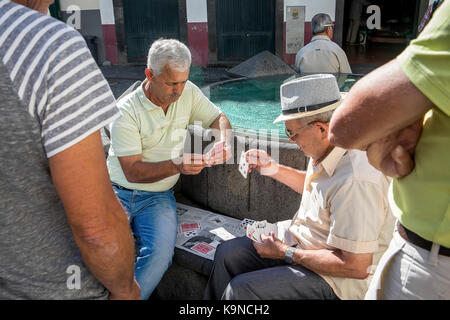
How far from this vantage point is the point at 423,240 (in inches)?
48.6

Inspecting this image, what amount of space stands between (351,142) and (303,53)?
4.47 metres

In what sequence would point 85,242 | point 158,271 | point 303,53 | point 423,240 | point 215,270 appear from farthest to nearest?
point 303,53, point 158,271, point 215,270, point 423,240, point 85,242

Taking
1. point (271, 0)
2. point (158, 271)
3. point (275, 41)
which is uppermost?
point (271, 0)

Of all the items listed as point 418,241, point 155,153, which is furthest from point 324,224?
point 155,153

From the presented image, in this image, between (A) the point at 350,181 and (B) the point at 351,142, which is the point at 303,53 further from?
(B) the point at 351,142

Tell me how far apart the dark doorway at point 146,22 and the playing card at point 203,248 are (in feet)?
37.2

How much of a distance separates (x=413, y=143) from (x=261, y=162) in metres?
1.50

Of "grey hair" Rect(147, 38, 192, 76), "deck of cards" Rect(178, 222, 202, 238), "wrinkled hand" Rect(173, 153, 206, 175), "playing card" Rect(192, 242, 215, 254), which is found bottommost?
"playing card" Rect(192, 242, 215, 254)

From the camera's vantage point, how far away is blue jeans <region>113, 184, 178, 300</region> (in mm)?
2639

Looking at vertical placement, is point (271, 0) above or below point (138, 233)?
above

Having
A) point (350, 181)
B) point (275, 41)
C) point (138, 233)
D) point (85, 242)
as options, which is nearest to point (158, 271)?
point (138, 233)

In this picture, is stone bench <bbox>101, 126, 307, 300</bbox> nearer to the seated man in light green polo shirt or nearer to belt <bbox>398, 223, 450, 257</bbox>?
the seated man in light green polo shirt

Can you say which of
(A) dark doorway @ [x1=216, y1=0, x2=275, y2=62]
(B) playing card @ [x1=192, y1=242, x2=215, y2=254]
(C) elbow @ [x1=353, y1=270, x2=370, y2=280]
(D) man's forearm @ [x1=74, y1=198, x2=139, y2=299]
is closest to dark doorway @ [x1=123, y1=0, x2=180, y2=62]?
(A) dark doorway @ [x1=216, y1=0, x2=275, y2=62]

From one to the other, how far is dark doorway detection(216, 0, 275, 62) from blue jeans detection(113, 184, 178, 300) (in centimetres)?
1060
